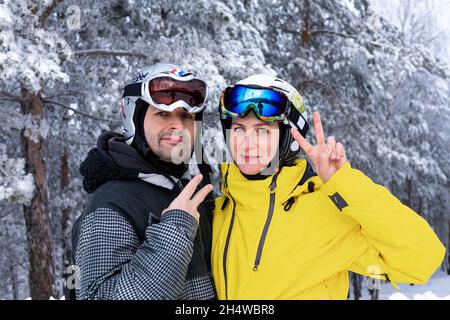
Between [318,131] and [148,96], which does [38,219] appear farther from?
[318,131]

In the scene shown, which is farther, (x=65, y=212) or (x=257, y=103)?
(x=65, y=212)

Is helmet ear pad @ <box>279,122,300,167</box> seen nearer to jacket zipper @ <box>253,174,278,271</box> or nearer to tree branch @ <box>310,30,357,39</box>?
jacket zipper @ <box>253,174,278,271</box>

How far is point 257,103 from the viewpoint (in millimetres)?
2973

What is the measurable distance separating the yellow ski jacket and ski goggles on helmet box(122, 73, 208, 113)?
71 centimetres

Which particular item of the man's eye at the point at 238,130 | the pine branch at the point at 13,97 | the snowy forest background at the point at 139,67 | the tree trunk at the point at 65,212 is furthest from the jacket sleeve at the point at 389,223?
the tree trunk at the point at 65,212

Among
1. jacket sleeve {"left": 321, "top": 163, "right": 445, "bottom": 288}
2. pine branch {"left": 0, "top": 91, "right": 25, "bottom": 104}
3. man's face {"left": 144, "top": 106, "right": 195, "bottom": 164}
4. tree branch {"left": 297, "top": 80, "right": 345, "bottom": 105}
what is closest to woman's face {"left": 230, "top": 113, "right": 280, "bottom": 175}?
man's face {"left": 144, "top": 106, "right": 195, "bottom": 164}

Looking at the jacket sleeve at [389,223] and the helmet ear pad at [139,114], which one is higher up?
the helmet ear pad at [139,114]

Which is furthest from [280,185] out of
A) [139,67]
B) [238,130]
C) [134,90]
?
[139,67]

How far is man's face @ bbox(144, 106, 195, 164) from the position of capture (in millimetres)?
3107

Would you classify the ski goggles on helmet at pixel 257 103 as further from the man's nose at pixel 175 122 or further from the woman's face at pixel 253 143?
the man's nose at pixel 175 122

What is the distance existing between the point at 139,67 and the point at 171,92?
5.53 meters

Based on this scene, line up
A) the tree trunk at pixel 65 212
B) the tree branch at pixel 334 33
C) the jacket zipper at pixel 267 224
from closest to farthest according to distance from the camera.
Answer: the jacket zipper at pixel 267 224
the tree branch at pixel 334 33
the tree trunk at pixel 65 212

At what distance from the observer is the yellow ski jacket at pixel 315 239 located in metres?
2.43

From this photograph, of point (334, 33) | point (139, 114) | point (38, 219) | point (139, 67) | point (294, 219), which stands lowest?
point (38, 219)
